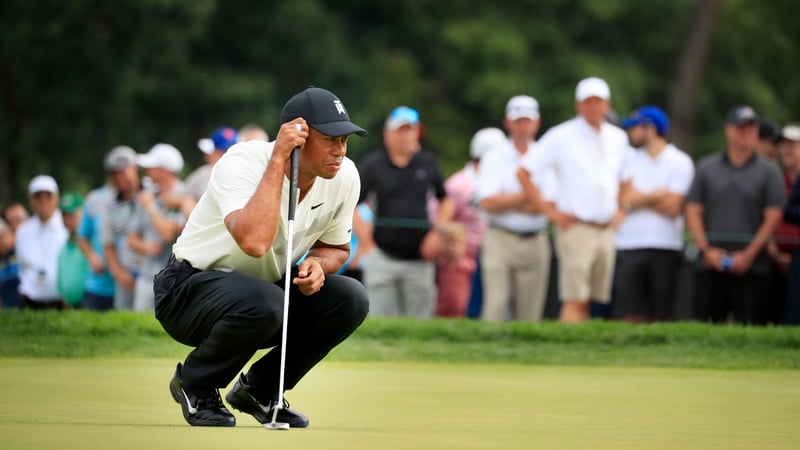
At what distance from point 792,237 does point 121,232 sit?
5.51 meters

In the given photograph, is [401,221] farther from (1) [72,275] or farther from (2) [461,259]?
(1) [72,275]

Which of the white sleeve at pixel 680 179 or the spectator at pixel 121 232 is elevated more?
the white sleeve at pixel 680 179

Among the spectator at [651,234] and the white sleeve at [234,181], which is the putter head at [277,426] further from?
the spectator at [651,234]

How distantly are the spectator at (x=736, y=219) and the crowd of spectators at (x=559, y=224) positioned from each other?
0.01 metres

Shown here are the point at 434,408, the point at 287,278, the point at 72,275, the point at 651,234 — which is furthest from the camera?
the point at 72,275

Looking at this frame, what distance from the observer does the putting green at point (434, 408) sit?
594 centimetres

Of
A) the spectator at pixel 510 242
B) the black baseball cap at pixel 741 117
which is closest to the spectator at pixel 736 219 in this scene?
the black baseball cap at pixel 741 117

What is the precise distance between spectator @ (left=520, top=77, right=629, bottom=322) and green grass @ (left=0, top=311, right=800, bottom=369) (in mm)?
889

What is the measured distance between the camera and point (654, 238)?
501 inches

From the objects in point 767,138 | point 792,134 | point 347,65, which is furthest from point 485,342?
point 347,65

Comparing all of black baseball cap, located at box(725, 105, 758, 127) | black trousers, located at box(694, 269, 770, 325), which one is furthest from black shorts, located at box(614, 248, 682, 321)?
black baseball cap, located at box(725, 105, 758, 127)

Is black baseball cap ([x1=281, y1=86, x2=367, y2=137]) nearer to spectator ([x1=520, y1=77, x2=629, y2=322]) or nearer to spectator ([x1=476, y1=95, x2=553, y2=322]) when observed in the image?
spectator ([x1=520, y1=77, x2=629, y2=322])

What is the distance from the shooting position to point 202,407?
6590mm

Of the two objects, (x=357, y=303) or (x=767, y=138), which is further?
(x=767, y=138)
